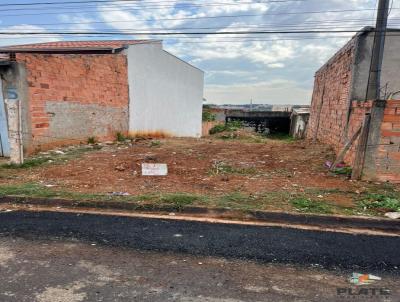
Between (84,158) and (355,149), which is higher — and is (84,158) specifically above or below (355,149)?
below

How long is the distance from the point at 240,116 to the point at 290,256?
2847cm

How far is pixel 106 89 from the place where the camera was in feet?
40.8

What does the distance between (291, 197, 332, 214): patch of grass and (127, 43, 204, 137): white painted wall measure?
10.5 meters

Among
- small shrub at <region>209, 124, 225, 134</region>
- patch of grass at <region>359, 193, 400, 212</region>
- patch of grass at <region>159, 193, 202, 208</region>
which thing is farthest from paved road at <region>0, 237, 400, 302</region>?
small shrub at <region>209, 124, 225, 134</region>

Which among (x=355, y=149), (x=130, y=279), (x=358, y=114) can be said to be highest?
(x=358, y=114)

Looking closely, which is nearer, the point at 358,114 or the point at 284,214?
the point at 284,214

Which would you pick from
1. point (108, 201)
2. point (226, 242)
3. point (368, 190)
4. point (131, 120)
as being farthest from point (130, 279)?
point (131, 120)

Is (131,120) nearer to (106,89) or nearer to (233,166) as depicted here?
(106,89)

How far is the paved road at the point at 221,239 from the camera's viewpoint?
330 centimetres

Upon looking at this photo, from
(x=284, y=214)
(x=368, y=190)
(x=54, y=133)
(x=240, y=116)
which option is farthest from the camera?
(x=240, y=116)

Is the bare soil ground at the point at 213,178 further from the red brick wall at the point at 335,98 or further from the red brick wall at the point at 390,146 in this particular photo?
the red brick wall at the point at 335,98

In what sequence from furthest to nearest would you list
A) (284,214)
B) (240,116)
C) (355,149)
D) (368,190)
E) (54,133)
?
(240,116) < (54,133) < (355,149) < (368,190) < (284,214)

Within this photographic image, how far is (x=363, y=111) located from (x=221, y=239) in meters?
4.56

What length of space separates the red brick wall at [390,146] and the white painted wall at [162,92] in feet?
34.2
